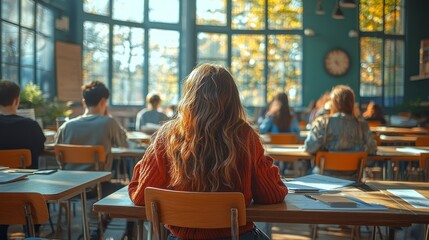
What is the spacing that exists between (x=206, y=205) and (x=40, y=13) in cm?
760

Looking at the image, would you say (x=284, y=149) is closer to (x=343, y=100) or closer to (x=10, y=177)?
(x=343, y=100)

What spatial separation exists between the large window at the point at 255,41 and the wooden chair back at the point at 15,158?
9.49 m

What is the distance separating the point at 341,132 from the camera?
410 cm

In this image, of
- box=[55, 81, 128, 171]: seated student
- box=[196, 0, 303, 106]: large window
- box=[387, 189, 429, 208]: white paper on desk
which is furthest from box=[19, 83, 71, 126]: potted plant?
box=[196, 0, 303, 106]: large window

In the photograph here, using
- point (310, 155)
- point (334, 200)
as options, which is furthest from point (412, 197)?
point (310, 155)

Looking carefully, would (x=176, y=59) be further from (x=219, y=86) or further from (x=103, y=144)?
(x=219, y=86)

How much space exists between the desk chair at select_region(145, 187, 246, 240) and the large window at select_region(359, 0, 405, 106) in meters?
11.8

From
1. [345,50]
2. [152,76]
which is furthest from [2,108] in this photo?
[345,50]

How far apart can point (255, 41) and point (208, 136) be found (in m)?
11.2

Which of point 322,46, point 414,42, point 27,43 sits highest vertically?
point 414,42

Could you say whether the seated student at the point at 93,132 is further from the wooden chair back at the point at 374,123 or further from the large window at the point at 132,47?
the large window at the point at 132,47

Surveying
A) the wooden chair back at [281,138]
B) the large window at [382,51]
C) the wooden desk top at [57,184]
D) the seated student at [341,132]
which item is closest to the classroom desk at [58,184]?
the wooden desk top at [57,184]

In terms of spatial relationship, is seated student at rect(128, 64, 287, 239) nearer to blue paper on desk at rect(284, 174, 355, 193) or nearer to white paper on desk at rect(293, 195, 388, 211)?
white paper on desk at rect(293, 195, 388, 211)

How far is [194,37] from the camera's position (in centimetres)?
1218
